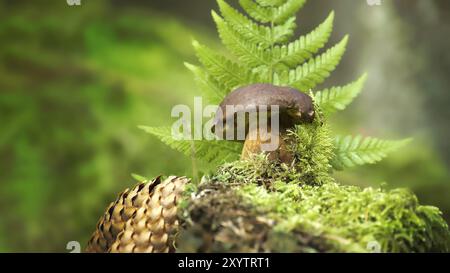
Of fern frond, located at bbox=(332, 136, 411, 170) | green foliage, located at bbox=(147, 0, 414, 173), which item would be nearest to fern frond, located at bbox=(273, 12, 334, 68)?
green foliage, located at bbox=(147, 0, 414, 173)

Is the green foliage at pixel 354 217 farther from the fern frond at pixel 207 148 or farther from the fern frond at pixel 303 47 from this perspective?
the fern frond at pixel 303 47

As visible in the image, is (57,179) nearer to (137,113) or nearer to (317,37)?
(137,113)

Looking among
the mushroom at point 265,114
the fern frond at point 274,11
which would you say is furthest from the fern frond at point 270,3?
the mushroom at point 265,114

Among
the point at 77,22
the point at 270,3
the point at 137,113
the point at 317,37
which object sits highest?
Result: the point at 77,22

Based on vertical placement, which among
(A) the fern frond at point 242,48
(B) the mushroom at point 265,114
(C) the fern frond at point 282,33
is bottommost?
(B) the mushroom at point 265,114

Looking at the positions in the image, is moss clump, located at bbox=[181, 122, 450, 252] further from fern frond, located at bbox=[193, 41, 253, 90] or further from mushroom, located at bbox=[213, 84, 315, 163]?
fern frond, located at bbox=[193, 41, 253, 90]

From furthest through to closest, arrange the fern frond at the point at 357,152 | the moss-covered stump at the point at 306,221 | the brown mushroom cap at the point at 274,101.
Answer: the fern frond at the point at 357,152 → the brown mushroom cap at the point at 274,101 → the moss-covered stump at the point at 306,221
